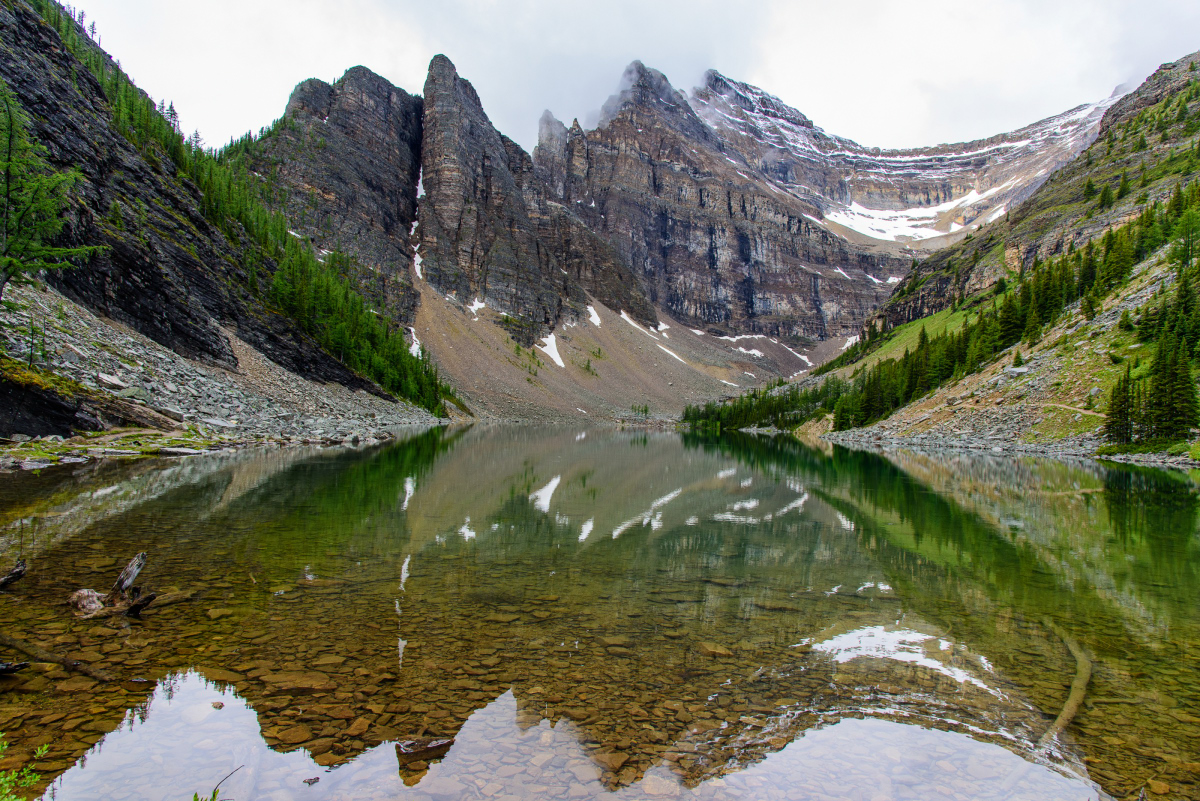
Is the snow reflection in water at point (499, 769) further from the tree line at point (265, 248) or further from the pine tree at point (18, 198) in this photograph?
the tree line at point (265, 248)

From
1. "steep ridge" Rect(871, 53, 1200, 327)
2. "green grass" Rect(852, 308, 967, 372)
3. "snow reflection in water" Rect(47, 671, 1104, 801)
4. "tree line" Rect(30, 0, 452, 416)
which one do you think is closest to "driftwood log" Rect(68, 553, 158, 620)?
"snow reflection in water" Rect(47, 671, 1104, 801)

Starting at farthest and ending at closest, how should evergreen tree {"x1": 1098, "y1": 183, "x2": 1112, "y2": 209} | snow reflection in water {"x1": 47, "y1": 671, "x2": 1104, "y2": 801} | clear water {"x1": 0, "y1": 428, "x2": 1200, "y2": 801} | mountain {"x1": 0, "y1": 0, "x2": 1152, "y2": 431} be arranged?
evergreen tree {"x1": 1098, "y1": 183, "x2": 1112, "y2": 209}, mountain {"x1": 0, "y1": 0, "x2": 1152, "y2": 431}, clear water {"x1": 0, "y1": 428, "x2": 1200, "y2": 801}, snow reflection in water {"x1": 47, "y1": 671, "x2": 1104, "y2": 801}

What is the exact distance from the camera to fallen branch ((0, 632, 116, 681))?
18.5 ft

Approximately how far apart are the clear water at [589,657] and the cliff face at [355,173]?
397 ft

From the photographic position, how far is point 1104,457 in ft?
136

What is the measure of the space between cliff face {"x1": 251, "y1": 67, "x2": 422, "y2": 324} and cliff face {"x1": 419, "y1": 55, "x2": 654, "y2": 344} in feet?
23.7

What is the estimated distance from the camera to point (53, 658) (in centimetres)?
581

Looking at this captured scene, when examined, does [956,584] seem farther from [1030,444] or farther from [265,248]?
[265,248]

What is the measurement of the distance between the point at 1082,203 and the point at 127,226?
13372cm

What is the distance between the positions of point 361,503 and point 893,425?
73.1 m

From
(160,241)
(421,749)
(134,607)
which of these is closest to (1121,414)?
(421,749)

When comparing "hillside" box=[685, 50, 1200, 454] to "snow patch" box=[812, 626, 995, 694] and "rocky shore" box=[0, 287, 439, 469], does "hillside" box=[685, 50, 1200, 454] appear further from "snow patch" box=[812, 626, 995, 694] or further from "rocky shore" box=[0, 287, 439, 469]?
"rocky shore" box=[0, 287, 439, 469]

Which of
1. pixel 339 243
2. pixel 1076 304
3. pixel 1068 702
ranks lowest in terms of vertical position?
pixel 1068 702

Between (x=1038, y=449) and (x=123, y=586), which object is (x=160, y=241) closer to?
(x=123, y=586)
